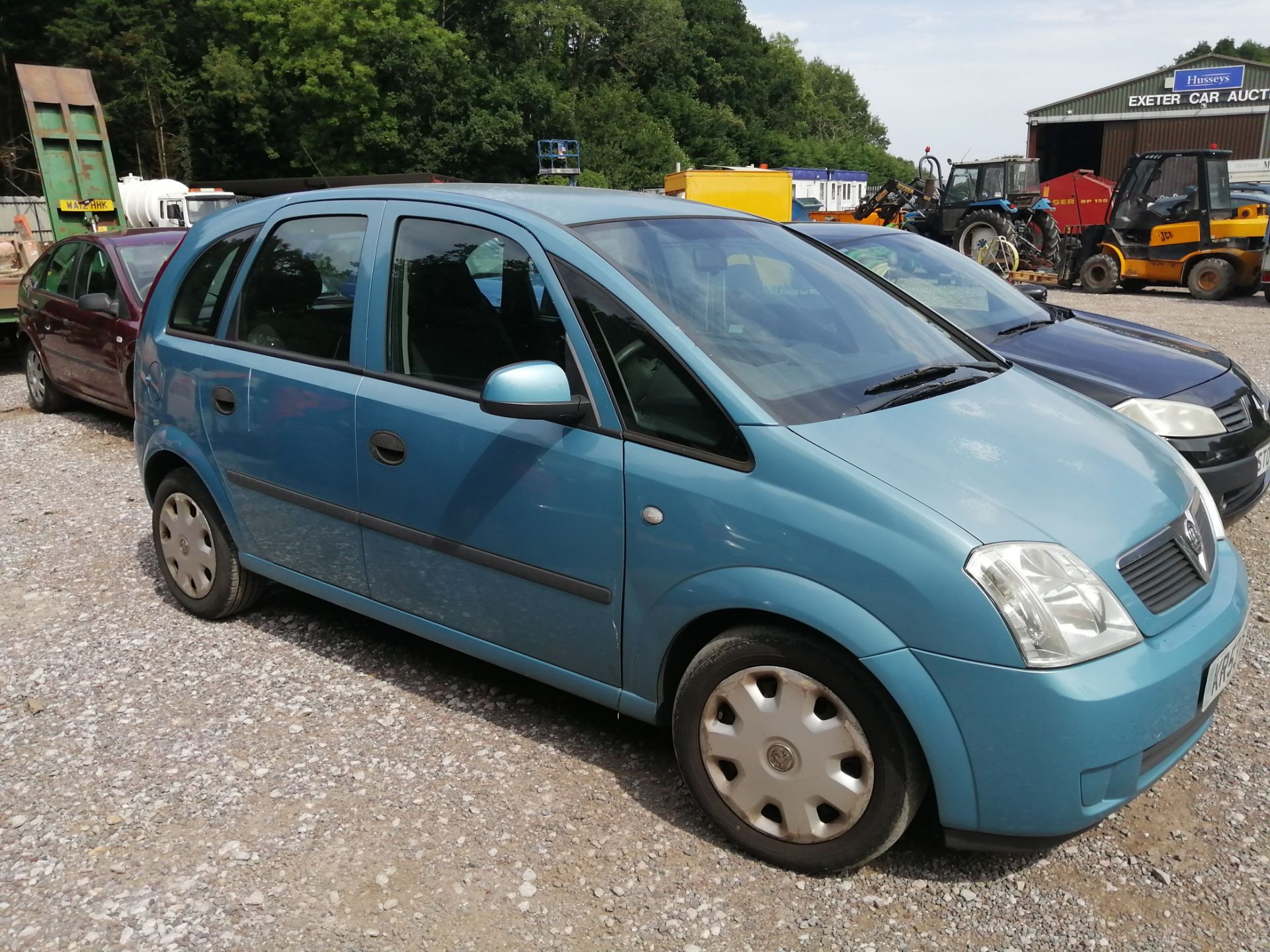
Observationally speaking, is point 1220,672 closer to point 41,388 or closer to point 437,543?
point 437,543

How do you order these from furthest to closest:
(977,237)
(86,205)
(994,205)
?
(994,205) < (977,237) < (86,205)

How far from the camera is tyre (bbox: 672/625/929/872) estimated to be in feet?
8.39

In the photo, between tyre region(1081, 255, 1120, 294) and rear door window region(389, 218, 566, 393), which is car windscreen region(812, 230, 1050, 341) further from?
tyre region(1081, 255, 1120, 294)

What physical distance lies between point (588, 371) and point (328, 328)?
48.3 inches

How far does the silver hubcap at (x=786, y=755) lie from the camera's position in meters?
2.62

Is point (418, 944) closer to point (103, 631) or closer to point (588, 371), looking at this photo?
point (588, 371)

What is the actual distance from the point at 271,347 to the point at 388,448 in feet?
2.78

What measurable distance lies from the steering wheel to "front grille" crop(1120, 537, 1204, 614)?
1366mm

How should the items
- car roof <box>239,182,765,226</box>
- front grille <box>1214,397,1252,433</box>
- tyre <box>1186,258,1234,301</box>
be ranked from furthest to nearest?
tyre <box>1186,258,1234,301</box> → front grille <box>1214,397,1252,433</box> → car roof <box>239,182,765,226</box>

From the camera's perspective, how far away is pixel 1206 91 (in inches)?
1768

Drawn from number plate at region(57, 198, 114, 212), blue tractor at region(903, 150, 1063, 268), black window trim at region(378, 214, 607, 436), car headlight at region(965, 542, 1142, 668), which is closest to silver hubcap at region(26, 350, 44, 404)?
number plate at region(57, 198, 114, 212)

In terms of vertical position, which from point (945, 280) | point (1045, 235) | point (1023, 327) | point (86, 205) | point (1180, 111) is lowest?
point (1045, 235)

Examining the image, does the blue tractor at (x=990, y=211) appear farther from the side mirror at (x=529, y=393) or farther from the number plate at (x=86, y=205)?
the side mirror at (x=529, y=393)

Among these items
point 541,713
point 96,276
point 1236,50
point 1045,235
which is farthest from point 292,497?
point 1236,50
